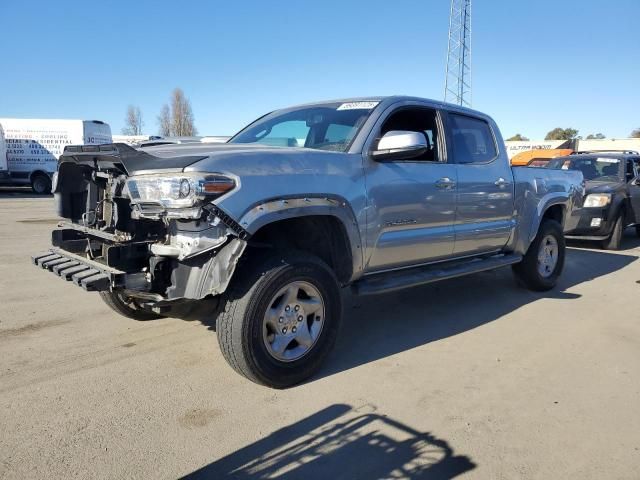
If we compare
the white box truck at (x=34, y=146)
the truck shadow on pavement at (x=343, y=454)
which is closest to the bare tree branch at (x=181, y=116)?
the white box truck at (x=34, y=146)

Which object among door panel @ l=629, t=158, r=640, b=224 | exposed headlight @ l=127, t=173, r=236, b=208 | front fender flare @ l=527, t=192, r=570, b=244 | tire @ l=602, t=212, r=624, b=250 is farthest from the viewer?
door panel @ l=629, t=158, r=640, b=224

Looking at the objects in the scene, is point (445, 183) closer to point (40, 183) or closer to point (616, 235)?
point (616, 235)

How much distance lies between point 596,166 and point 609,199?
1458 millimetres

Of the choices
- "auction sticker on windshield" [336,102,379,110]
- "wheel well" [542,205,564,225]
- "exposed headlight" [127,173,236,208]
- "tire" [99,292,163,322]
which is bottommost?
"tire" [99,292,163,322]

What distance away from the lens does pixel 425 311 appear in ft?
17.1

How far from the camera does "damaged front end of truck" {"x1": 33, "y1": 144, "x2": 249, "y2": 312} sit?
9.51 feet

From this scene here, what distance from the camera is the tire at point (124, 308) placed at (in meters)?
4.13

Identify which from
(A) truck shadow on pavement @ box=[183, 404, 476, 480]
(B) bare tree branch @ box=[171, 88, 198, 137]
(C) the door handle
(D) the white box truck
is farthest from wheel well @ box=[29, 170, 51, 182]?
(B) bare tree branch @ box=[171, 88, 198, 137]

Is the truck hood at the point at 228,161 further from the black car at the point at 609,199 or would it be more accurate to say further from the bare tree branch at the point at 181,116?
the bare tree branch at the point at 181,116

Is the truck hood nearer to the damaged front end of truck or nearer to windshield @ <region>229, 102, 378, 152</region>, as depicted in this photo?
the damaged front end of truck

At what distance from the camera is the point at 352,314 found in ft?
16.5

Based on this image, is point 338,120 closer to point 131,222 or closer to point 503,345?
point 131,222

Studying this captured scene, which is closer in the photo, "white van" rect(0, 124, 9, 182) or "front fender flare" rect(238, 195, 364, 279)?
"front fender flare" rect(238, 195, 364, 279)

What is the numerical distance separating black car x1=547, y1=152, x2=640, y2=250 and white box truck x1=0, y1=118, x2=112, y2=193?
1930 centimetres
